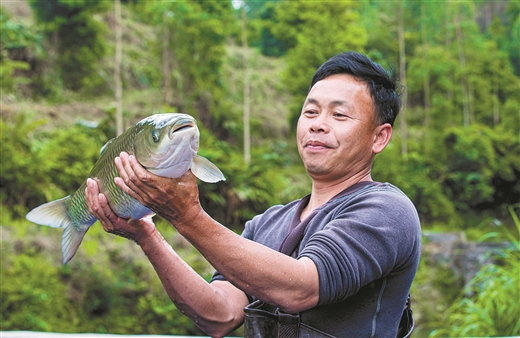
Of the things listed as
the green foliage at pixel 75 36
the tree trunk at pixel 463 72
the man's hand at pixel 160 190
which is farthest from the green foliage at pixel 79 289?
the tree trunk at pixel 463 72

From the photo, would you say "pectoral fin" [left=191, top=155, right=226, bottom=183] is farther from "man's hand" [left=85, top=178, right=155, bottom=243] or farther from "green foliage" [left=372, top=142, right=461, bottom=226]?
"green foliage" [left=372, top=142, right=461, bottom=226]

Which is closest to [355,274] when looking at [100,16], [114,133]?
[114,133]

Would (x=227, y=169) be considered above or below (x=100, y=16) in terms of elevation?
below

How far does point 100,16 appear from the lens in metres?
15.6

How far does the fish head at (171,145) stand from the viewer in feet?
3.43

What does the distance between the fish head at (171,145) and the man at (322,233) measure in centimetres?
2

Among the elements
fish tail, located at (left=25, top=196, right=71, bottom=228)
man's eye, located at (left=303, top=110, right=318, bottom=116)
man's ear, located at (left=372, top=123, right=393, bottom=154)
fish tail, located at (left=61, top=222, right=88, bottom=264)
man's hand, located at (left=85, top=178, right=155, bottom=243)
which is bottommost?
fish tail, located at (left=61, top=222, right=88, bottom=264)

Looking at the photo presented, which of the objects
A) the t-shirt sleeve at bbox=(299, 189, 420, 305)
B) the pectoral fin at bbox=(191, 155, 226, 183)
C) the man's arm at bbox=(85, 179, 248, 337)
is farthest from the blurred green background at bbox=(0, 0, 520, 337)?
the pectoral fin at bbox=(191, 155, 226, 183)

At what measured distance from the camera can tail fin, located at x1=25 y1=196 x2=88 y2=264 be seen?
146 centimetres

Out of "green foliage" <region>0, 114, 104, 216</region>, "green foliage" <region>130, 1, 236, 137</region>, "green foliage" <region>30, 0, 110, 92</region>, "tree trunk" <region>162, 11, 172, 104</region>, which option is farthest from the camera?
"tree trunk" <region>162, 11, 172, 104</region>

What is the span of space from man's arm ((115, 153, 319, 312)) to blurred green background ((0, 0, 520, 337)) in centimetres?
321

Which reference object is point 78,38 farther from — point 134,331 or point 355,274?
point 355,274

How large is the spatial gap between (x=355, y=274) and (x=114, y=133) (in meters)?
9.99

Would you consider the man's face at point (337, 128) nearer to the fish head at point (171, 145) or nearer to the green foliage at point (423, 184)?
the fish head at point (171, 145)
